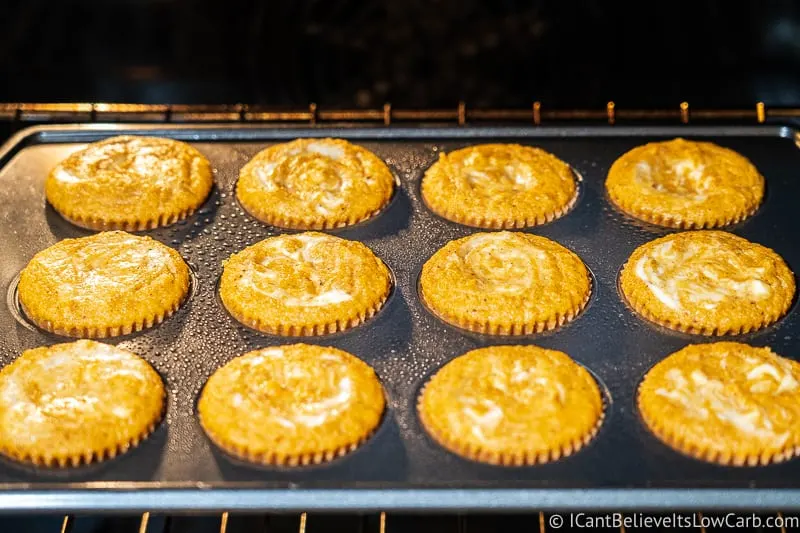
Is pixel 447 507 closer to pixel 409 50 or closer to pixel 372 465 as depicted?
pixel 372 465

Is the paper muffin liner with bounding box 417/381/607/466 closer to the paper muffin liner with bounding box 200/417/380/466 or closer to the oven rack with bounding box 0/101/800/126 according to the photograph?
the paper muffin liner with bounding box 200/417/380/466

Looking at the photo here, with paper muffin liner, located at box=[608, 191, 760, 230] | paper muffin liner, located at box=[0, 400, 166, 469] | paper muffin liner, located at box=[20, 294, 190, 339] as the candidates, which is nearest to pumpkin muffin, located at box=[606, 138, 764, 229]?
paper muffin liner, located at box=[608, 191, 760, 230]

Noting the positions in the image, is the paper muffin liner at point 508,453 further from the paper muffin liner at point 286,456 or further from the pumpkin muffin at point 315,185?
the pumpkin muffin at point 315,185

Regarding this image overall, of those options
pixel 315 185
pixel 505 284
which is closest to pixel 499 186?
pixel 505 284

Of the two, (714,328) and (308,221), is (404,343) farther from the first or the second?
(714,328)

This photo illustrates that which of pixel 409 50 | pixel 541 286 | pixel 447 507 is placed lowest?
pixel 447 507

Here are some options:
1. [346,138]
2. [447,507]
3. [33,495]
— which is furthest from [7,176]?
[447,507]
